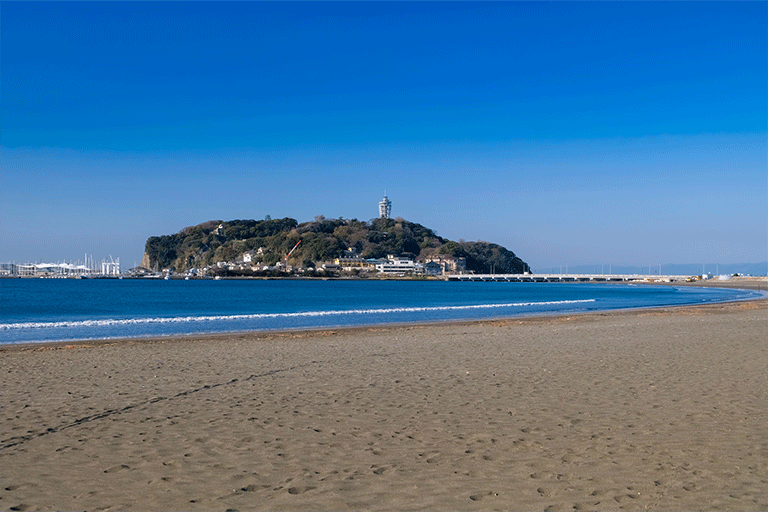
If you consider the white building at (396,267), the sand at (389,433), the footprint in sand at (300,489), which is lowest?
the sand at (389,433)

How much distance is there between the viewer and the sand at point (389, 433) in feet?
13.4

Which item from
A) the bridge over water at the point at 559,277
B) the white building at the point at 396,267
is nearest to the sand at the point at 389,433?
the bridge over water at the point at 559,277

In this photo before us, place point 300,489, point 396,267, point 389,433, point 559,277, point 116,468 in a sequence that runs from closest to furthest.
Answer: point 300,489
point 116,468
point 389,433
point 559,277
point 396,267

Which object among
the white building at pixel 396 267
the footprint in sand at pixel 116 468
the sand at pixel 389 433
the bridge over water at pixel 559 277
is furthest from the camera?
the white building at pixel 396 267

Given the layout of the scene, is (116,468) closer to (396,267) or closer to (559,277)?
(559,277)

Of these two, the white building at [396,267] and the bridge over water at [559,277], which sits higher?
the white building at [396,267]

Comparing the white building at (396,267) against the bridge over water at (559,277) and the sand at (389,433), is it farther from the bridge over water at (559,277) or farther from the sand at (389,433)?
the sand at (389,433)

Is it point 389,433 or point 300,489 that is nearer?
point 300,489

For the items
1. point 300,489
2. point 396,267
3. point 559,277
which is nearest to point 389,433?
point 300,489

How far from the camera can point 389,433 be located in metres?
5.69

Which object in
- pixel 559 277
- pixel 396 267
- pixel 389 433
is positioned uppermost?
pixel 396 267

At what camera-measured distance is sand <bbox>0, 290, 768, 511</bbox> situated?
4090 mm

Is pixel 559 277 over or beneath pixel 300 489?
over

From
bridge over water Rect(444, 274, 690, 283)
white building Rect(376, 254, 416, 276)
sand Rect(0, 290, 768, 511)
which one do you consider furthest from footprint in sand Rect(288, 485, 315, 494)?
white building Rect(376, 254, 416, 276)
